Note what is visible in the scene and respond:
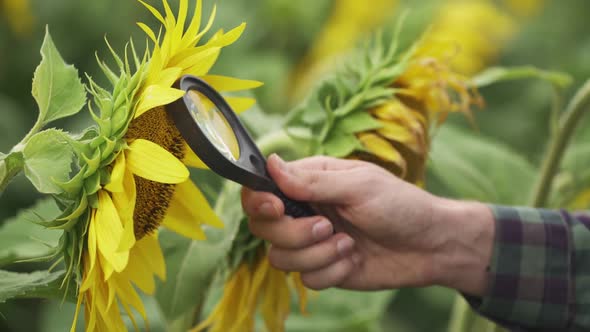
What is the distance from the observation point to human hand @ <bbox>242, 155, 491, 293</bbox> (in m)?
0.64

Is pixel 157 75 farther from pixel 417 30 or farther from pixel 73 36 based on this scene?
pixel 73 36

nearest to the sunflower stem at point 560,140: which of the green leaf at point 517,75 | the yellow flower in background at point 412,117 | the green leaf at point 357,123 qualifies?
the green leaf at point 517,75

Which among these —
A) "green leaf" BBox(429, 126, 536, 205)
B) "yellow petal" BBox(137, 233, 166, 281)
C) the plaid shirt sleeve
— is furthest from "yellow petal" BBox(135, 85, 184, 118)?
"green leaf" BBox(429, 126, 536, 205)

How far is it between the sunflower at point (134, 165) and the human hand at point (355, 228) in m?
0.09

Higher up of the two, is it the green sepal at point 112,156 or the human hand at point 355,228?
the green sepal at point 112,156

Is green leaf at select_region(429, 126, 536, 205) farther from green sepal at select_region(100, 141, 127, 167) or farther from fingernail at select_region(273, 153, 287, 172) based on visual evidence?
green sepal at select_region(100, 141, 127, 167)

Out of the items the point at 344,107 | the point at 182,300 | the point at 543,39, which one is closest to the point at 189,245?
the point at 182,300

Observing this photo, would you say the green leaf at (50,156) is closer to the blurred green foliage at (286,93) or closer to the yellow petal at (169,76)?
the yellow petal at (169,76)

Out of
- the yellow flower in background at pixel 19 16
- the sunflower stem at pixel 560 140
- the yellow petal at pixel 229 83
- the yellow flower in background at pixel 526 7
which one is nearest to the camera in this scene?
the yellow petal at pixel 229 83

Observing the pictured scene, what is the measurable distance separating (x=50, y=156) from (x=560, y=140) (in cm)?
53

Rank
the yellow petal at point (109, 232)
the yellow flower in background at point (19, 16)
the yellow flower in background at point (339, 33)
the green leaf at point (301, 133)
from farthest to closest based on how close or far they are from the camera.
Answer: the yellow flower in background at point (339, 33), the yellow flower in background at point (19, 16), the green leaf at point (301, 133), the yellow petal at point (109, 232)

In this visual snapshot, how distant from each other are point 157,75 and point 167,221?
0.39 feet

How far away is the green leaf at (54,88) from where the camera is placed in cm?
55

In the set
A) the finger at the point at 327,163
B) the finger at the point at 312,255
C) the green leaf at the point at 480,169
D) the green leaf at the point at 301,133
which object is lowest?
the green leaf at the point at 480,169
